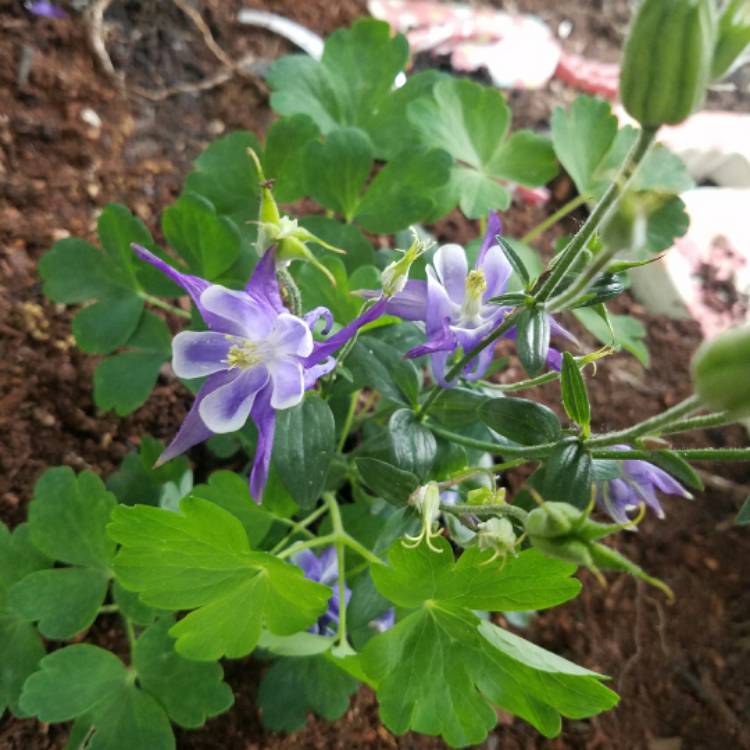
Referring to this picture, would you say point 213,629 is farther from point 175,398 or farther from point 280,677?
point 175,398

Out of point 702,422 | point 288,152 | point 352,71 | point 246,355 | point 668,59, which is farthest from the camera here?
point 352,71

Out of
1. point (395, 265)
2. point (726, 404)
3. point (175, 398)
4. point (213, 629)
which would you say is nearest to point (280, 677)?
point (213, 629)

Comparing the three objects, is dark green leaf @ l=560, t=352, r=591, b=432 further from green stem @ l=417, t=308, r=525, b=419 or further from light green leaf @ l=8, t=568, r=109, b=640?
light green leaf @ l=8, t=568, r=109, b=640

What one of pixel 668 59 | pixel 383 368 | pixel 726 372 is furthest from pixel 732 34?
pixel 383 368

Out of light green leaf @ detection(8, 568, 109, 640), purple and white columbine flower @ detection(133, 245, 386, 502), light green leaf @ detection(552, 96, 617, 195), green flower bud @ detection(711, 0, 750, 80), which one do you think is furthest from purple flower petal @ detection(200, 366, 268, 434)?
light green leaf @ detection(552, 96, 617, 195)

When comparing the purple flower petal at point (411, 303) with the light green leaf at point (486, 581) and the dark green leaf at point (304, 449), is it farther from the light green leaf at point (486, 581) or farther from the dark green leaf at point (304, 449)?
the light green leaf at point (486, 581)

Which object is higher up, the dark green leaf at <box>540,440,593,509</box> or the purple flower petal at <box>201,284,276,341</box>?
the purple flower petal at <box>201,284,276,341</box>

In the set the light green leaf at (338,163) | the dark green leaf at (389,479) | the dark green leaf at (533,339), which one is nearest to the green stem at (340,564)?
the dark green leaf at (389,479)

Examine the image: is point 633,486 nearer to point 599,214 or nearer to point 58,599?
point 599,214
